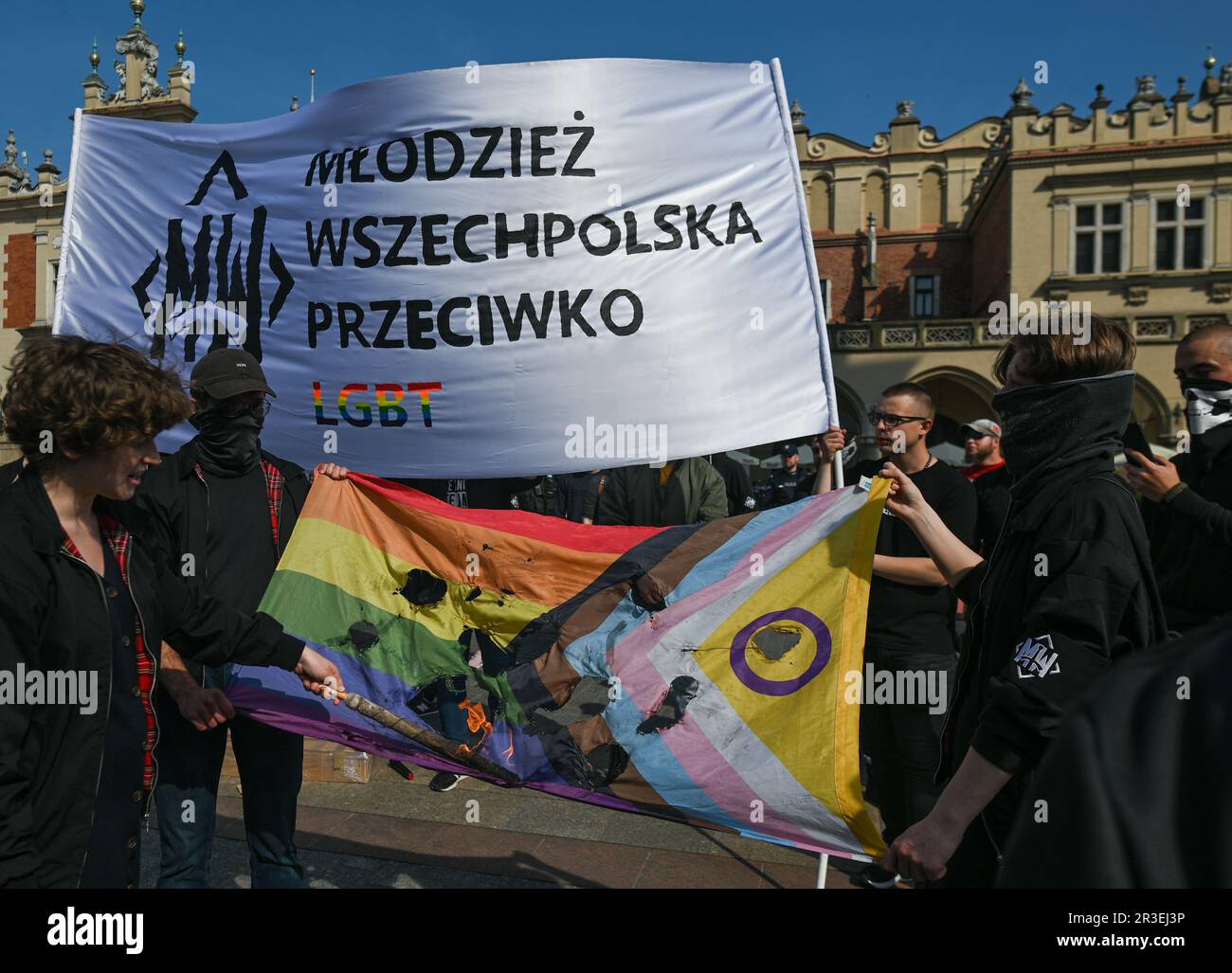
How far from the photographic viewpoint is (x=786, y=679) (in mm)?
2686

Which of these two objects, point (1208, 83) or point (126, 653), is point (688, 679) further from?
point (1208, 83)

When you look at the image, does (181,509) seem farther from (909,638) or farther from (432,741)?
(909,638)

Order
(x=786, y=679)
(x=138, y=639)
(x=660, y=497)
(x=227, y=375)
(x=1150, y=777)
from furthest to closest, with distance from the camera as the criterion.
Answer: (x=660, y=497) < (x=227, y=375) < (x=786, y=679) < (x=138, y=639) < (x=1150, y=777)

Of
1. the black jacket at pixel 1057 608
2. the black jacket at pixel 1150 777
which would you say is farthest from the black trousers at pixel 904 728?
the black jacket at pixel 1150 777

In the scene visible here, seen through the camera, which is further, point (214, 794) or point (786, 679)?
point (214, 794)

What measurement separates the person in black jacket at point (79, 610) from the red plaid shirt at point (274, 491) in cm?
81

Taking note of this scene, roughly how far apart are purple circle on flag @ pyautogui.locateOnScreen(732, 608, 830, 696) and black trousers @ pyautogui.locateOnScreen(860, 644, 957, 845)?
94 cm

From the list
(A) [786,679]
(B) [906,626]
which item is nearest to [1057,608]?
(A) [786,679]

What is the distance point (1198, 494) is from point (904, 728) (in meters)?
1.39

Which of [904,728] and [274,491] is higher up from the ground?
[274,491]

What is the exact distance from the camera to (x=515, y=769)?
114 inches

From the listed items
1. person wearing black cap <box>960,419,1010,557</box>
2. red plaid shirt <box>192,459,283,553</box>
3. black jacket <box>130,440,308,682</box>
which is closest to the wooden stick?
black jacket <box>130,440,308,682</box>

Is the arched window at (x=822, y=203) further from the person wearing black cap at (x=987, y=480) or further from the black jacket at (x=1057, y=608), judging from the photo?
the black jacket at (x=1057, y=608)
